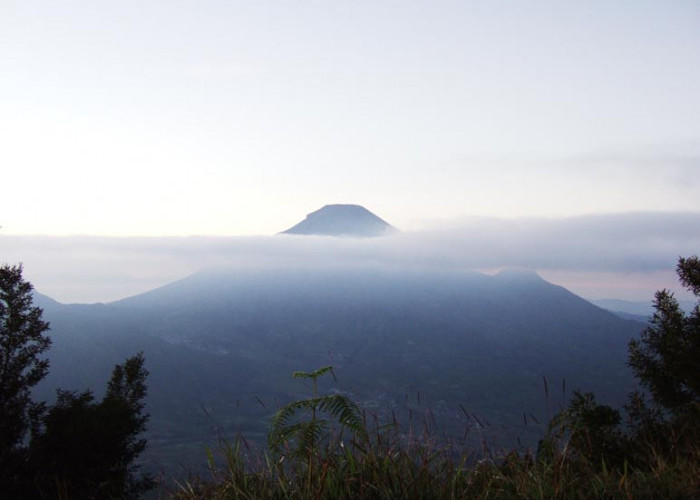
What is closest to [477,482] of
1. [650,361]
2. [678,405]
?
[678,405]

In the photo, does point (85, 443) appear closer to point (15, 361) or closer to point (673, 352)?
point (15, 361)

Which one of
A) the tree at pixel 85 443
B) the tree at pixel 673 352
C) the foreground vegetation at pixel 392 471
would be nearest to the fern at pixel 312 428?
the foreground vegetation at pixel 392 471

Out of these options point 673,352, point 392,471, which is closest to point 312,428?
point 392,471

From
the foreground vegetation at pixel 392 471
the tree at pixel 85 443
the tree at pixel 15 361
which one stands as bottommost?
the tree at pixel 85 443

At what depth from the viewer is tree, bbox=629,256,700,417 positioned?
71.4 feet

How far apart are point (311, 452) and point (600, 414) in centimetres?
1991

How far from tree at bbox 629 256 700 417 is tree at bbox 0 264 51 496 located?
29974 millimetres

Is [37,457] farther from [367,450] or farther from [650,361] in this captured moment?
[367,450]

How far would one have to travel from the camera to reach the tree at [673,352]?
71.4 ft

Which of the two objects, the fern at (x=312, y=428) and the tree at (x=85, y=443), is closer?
the fern at (x=312, y=428)

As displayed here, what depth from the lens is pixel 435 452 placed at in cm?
662

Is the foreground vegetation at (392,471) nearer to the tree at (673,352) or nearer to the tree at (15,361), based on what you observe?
the tree at (673,352)

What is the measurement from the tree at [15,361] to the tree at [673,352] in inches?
1180

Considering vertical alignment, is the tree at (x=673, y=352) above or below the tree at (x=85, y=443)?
above
